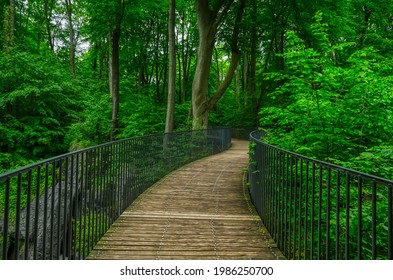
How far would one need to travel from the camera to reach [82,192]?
3842mm

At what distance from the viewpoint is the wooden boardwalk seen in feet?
12.9

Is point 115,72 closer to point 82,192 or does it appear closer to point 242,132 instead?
point 82,192

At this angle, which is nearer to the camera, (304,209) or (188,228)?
(304,209)

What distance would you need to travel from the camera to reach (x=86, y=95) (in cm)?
2042

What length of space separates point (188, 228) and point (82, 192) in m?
1.79

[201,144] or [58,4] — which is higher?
[58,4]

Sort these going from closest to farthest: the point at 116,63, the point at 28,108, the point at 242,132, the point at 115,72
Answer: the point at 115,72, the point at 116,63, the point at 28,108, the point at 242,132

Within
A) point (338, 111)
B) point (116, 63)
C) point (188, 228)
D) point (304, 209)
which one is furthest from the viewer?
point (116, 63)

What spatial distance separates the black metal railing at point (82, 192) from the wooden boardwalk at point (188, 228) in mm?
283

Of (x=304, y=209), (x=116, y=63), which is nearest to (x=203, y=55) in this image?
(x=116, y=63)
